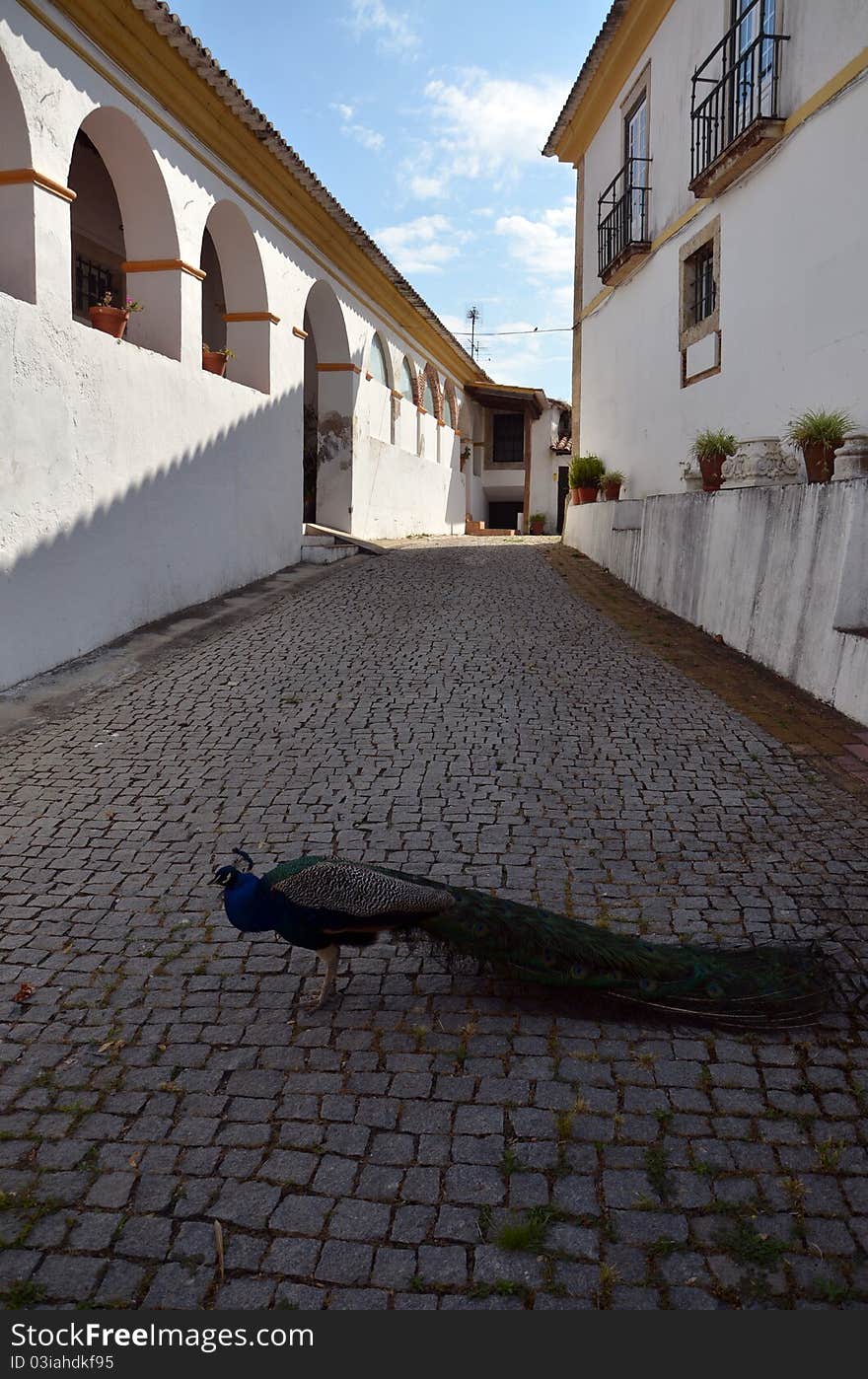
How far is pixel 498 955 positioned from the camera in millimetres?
3180

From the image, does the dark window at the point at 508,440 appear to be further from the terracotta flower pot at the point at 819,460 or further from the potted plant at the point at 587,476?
the terracotta flower pot at the point at 819,460

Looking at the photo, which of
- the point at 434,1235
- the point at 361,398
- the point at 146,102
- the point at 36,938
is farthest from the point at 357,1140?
the point at 361,398

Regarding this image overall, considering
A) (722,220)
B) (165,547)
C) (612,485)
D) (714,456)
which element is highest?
(722,220)

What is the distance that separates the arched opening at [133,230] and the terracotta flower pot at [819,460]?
6064 millimetres

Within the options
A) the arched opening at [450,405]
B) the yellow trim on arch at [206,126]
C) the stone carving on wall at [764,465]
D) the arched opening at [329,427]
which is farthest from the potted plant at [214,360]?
the arched opening at [450,405]

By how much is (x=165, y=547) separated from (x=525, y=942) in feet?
24.7

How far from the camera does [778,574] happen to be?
7.39 m

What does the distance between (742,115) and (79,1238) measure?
1075cm

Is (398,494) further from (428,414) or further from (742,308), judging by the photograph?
(742,308)

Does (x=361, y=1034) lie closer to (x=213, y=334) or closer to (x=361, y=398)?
(x=213, y=334)

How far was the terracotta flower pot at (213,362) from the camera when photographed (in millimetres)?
11203

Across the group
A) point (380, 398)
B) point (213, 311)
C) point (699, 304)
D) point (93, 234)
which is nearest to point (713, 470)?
point (699, 304)

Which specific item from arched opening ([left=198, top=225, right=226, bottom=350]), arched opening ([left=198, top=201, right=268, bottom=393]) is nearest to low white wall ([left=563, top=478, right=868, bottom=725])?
arched opening ([left=198, top=201, right=268, bottom=393])

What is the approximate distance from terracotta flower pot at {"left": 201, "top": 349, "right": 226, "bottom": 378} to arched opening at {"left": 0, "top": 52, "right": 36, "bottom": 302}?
3.74 metres
